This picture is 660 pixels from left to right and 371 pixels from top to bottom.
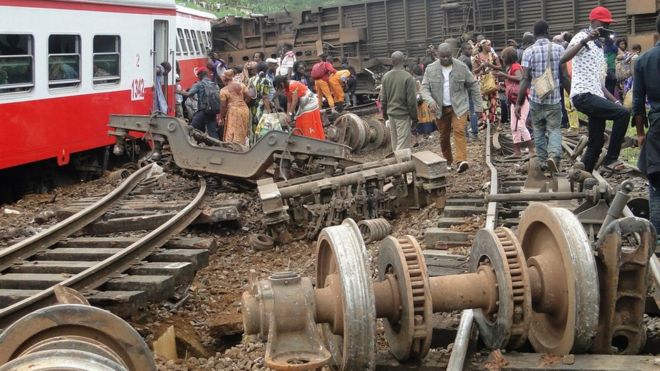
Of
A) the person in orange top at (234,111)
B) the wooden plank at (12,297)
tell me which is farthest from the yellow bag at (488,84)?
the wooden plank at (12,297)

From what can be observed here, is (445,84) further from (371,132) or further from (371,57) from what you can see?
(371,57)

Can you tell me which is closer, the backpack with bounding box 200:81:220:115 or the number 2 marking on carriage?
the backpack with bounding box 200:81:220:115

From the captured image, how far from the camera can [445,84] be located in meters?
10.5

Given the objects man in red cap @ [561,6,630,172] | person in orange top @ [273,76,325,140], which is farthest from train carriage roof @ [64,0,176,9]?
man in red cap @ [561,6,630,172]

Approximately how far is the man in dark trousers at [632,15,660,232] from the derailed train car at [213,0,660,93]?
598 inches

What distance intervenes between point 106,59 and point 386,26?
43.6 ft

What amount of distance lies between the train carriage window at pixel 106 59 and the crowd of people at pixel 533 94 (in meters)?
4.77

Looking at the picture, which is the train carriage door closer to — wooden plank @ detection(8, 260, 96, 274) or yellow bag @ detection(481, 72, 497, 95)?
yellow bag @ detection(481, 72, 497, 95)

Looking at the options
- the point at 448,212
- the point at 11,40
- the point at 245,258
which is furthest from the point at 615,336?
the point at 11,40

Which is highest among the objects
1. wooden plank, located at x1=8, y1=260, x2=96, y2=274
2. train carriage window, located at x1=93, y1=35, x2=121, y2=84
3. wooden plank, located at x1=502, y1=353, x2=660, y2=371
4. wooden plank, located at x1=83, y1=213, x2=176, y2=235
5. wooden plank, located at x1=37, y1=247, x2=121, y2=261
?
train carriage window, located at x1=93, y1=35, x2=121, y2=84

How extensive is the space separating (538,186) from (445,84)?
3.10 metres

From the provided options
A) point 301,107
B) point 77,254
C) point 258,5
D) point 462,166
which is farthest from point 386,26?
point 258,5

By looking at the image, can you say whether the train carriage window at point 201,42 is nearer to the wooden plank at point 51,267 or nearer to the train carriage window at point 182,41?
the train carriage window at point 182,41

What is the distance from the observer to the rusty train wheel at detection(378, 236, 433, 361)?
349 centimetres
